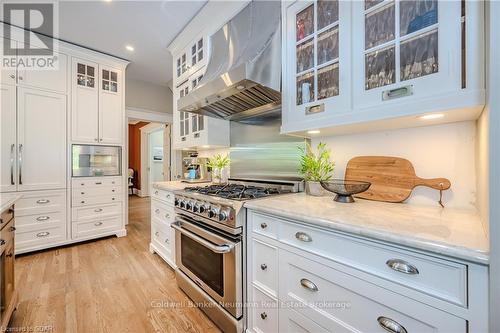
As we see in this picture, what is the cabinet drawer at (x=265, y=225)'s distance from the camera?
1.19 metres

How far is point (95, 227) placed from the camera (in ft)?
10.1

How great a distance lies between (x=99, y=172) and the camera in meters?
3.15

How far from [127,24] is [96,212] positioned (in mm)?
2585

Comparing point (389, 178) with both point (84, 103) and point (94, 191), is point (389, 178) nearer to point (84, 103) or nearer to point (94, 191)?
point (94, 191)

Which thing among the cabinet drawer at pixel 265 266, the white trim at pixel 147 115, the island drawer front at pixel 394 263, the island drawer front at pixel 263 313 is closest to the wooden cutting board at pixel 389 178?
the island drawer front at pixel 394 263

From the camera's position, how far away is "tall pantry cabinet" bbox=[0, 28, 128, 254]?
8.21 feet

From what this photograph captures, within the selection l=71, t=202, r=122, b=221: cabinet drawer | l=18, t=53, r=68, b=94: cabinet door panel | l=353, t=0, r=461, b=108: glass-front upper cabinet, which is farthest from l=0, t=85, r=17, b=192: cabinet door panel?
l=353, t=0, r=461, b=108: glass-front upper cabinet

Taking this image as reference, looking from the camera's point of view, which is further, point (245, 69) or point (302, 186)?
point (302, 186)

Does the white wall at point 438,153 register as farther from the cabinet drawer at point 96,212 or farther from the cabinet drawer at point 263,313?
the cabinet drawer at point 96,212

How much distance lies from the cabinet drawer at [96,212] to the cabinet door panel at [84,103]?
3.20 ft

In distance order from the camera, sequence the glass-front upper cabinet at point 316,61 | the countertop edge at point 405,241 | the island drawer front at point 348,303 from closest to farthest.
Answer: the countertop edge at point 405,241, the island drawer front at point 348,303, the glass-front upper cabinet at point 316,61

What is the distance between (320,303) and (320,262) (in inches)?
7.9

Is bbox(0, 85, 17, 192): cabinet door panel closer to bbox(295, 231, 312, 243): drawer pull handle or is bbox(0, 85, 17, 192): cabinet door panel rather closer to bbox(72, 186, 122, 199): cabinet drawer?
bbox(72, 186, 122, 199): cabinet drawer

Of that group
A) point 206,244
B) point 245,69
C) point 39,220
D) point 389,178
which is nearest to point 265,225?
point 206,244
